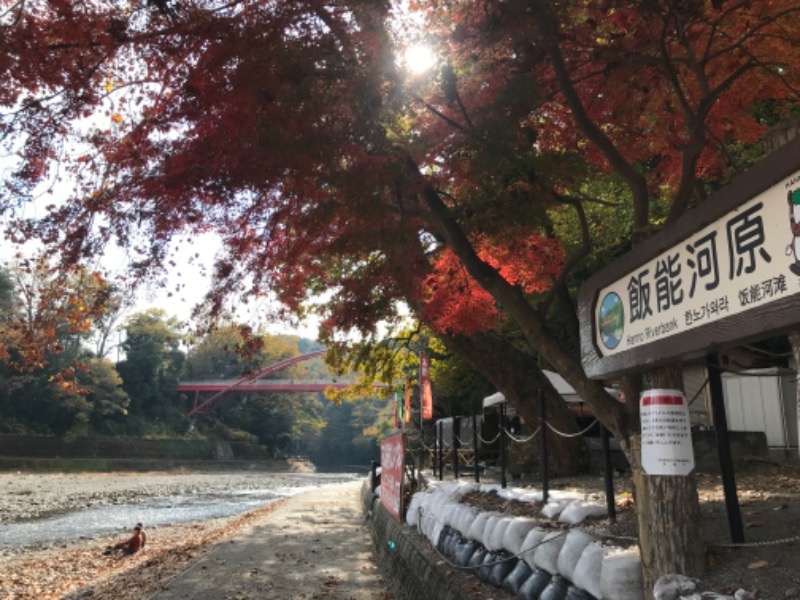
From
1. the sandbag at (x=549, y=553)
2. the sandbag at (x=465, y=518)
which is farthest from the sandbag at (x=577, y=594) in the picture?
the sandbag at (x=465, y=518)

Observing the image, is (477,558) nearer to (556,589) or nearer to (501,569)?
(501,569)

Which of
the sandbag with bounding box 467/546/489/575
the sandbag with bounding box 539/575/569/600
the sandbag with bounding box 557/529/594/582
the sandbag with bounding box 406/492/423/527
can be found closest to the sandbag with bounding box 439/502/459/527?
the sandbag with bounding box 467/546/489/575

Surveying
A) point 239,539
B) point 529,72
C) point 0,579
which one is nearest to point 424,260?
point 529,72

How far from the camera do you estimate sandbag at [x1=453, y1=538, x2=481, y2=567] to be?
564cm

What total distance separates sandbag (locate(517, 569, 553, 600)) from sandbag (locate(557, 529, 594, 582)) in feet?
0.66

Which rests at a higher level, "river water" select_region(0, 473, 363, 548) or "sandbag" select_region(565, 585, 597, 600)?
"sandbag" select_region(565, 585, 597, 600)

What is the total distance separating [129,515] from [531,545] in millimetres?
22106

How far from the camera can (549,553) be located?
4215 millimetres

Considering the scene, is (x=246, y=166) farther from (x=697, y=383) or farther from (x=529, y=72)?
(x=697, y=383)

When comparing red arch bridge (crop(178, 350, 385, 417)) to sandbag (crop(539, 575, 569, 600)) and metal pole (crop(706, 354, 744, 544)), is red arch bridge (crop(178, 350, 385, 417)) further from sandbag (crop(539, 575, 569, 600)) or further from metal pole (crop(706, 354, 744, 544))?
metal pole (crop(706, 354, 744, 544))

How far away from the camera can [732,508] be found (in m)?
3.69

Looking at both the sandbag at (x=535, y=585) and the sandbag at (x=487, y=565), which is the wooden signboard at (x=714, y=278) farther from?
the sandbag at (x=487, y=565)

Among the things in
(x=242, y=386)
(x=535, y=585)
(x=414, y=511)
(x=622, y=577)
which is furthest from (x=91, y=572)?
(x=242, y=386)

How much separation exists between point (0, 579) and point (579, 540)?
1156 centimetres
